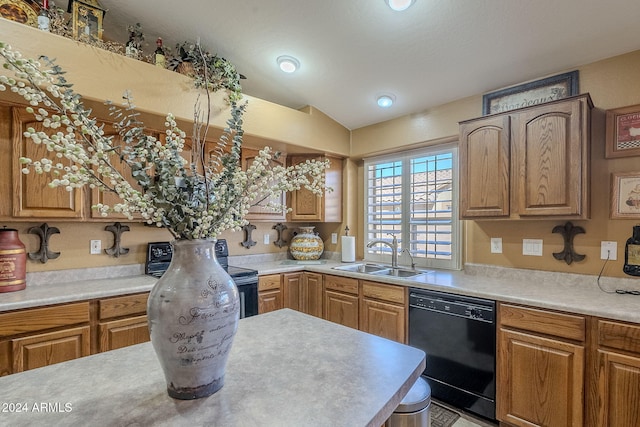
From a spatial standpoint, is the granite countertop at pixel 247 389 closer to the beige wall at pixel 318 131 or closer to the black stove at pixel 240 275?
the black stove at pixel 240 275

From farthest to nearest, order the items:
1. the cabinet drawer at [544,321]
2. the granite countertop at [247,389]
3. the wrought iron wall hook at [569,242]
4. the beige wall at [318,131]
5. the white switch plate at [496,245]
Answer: the white switch plate at [496,245], the wrought iron wall hook at [569,242], the beige wall at [318,131], the cabinet drawer at [544,321], the granite countertop at [247,389]

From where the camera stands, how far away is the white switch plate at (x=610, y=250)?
2.15 meters

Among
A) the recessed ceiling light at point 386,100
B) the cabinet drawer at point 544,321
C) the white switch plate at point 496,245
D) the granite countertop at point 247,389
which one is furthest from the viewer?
the recessed ceiling light at point 386,100

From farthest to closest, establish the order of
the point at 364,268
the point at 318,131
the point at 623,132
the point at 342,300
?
1. the point at 318,131
2. the point at 364,268
3. the point at 342,300
4. the point at 623,132

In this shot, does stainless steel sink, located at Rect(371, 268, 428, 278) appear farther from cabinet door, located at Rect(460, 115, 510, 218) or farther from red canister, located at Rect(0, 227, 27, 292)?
red canister, located at Rect(0, 227, 27, 292)

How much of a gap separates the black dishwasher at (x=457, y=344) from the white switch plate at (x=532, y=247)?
726 millimetres

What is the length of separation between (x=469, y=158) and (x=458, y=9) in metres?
1.01

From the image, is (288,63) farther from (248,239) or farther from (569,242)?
(569,242)

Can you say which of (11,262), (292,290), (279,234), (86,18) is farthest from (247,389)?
(279,234)

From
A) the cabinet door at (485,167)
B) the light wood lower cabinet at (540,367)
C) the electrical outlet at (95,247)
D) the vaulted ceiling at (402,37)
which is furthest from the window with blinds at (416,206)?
the electrical outlet at (95,247)

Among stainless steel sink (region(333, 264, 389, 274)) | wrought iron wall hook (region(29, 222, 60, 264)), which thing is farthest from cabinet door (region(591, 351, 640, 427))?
wrought iron wall hook (region(29, 222, 60, 264))

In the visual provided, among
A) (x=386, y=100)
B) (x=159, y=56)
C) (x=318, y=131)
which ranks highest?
(x=159, y=56)

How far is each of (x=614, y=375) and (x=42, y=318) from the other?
311cm

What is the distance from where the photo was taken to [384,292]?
267 centimetres
